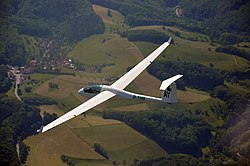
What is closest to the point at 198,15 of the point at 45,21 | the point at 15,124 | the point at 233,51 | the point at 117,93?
the point at 233,51

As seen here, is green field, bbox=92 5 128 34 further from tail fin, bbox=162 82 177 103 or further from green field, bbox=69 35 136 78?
tail fin, bbox=162 82 177 103

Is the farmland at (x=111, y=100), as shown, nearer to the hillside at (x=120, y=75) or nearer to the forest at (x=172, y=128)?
the hillside at (x=120, y=75)

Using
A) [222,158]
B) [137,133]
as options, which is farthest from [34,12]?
[222,158]

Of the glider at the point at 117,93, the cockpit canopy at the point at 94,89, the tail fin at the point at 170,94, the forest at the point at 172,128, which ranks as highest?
the tail fin at the point at 170,94

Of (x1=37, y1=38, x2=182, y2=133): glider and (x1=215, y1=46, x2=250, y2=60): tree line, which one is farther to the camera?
(x1=215, y1=46, x2=250, y2=60): tree line

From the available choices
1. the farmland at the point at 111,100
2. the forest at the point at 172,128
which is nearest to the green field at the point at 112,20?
the farmland at the point at 111,100

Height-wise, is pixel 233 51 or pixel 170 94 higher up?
pixel 170 94

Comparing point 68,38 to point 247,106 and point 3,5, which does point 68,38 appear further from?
point 247,106

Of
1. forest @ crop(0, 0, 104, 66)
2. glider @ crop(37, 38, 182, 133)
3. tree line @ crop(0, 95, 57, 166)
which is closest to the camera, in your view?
glider @ crop(37, 38, 182, 133)

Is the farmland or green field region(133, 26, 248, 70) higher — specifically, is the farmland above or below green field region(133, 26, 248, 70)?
below

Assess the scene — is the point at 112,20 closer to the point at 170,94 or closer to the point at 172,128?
the point at 172,128

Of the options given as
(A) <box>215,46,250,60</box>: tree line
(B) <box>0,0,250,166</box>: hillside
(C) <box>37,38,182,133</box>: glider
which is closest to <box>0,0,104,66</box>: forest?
(B) <box>0,0,250,166</box>: hillside
